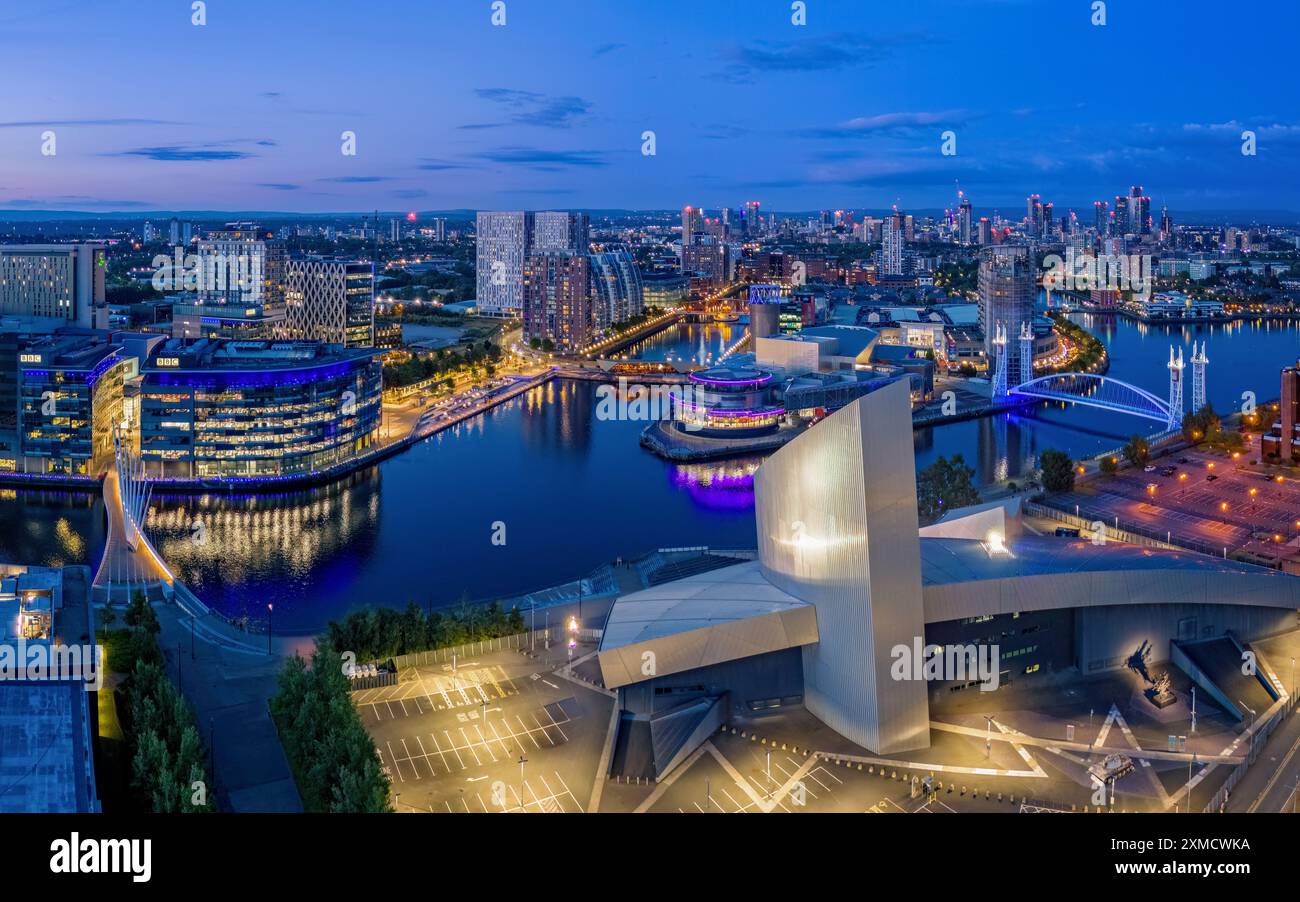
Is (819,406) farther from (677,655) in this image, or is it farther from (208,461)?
(677,655)

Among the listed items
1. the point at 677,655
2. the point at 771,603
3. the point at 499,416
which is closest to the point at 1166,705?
the point at 771,603

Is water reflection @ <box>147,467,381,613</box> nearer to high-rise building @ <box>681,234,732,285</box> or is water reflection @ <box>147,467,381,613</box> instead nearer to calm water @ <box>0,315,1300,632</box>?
calm water @ <box>0,315,1300,632</box>

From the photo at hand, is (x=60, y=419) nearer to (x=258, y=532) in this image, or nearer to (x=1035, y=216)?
(x=258, y=532)

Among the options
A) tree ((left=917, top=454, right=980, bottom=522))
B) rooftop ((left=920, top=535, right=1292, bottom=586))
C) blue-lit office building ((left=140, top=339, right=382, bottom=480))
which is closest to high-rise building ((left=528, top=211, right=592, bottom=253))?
blue-lit office building ((left=140, top=339, right=382, bottom=480))

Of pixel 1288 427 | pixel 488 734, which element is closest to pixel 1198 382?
pixel 1288 427

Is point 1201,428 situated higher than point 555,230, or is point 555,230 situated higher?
point 555,230

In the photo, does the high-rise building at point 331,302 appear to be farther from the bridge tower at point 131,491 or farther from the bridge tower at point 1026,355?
the bridge tower at point 1026,355
